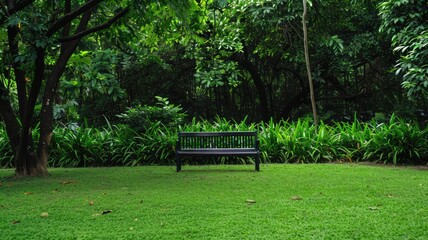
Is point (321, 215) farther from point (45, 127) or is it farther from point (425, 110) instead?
point (425, 110)

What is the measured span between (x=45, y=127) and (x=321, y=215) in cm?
499

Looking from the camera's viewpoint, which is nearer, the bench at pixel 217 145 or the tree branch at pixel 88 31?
the tree branch at pixel 88 31

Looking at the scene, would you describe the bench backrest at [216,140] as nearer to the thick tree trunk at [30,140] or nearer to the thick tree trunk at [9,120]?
the thick tree trunk at [30,140]

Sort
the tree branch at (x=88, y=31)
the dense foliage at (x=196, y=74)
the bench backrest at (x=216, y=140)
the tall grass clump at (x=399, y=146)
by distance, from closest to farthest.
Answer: the tree branch at (x=88, y=31)
the dense foliage at (x=196, y=74)
the bench backrest at (x=216, y=140)
the tall grass clump at (x=399, y=146)

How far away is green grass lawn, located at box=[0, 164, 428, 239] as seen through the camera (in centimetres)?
350

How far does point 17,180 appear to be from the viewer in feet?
22.1

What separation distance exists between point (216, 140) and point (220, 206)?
3.96m

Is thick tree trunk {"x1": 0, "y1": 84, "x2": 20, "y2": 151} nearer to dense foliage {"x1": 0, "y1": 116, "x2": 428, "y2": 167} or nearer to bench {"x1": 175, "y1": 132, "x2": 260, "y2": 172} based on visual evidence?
dense foliage {"x1": 0, "y1": 116, "x2": 428, "y2": 167}

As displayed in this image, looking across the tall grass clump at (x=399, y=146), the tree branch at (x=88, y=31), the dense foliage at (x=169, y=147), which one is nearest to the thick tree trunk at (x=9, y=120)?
the tree branch at (x=88, y=31)

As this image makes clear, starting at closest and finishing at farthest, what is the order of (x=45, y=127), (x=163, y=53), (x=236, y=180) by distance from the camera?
(x=236, y=180), (x=45, y=127), (x=163, y=53)

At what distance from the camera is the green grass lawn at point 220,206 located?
350cm

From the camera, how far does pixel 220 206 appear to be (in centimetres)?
445

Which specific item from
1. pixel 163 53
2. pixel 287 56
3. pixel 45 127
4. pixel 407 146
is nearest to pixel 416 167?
pixel 407 146

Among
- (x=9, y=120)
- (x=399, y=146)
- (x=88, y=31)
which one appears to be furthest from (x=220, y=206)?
(x=399, y=146)
